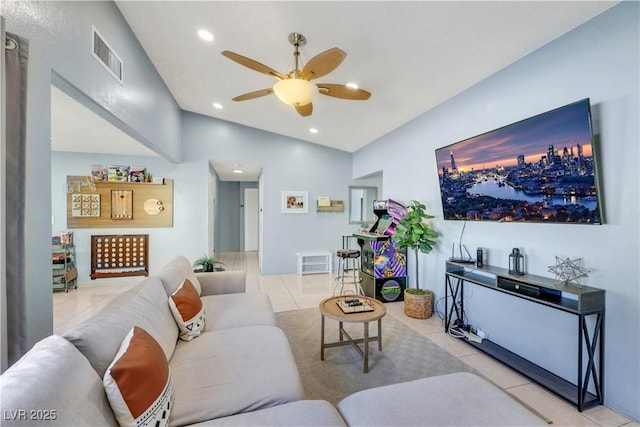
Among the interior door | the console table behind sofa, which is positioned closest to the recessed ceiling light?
the console table behind sofa

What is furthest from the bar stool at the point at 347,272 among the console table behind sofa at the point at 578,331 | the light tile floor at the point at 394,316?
the console table behind sofa at the point at 578,331

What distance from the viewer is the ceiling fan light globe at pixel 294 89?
2.16m

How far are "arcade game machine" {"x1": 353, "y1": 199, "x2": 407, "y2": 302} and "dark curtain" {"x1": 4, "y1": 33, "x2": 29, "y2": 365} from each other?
3.58 meters

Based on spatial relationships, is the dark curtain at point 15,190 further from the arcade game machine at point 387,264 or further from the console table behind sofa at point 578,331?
the arcade game machine at point 387,264

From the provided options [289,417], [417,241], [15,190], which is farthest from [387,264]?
[15,190]

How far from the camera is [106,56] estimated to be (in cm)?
233

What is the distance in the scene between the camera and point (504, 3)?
185 cm

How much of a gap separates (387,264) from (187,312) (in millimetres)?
2897

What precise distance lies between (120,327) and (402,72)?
319 centimetres

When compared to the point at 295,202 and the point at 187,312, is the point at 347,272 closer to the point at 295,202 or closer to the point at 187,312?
the point at 295,202

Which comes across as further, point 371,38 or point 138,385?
point 371,38

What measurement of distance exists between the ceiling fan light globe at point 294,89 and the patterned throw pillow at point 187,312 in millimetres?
1826

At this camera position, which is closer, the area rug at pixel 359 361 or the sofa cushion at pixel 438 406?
the sofa cushion at pixel 438 406

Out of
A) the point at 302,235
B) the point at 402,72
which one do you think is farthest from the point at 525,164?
the point at 302,235
